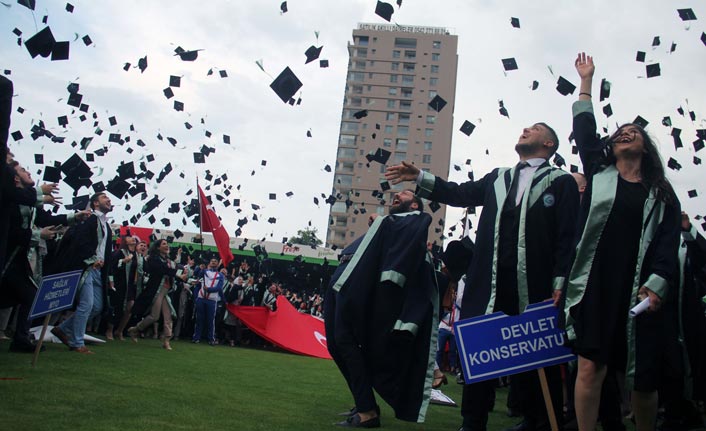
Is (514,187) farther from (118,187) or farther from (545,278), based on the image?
(118,187)

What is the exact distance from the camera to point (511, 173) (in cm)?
451

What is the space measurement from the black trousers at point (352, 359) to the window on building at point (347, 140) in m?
91.5

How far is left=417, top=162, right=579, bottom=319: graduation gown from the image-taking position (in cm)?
413

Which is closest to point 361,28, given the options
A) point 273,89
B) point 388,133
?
point 388,133

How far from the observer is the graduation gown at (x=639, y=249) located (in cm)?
349

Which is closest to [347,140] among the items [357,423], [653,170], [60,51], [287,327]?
[287,327]

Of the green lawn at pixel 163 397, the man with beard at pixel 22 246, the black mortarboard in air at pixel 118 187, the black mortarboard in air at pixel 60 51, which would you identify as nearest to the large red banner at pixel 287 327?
the black mortarboard in air at pixel 118 187

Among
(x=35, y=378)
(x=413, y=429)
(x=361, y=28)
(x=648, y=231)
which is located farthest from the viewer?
(x=361, y=28)

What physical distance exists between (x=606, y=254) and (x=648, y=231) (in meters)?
0.26

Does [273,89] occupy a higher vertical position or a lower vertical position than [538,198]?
higher

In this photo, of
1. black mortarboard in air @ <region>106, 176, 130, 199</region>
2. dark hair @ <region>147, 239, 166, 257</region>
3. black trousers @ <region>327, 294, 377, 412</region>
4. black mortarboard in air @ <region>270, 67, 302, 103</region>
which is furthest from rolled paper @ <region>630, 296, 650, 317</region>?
dark hair @ <region>147, 239, 166, 257</region>

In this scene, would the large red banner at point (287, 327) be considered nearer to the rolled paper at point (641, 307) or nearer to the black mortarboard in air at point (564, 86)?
the black mortarboard in air at point (564, 86)

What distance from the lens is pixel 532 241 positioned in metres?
4.18

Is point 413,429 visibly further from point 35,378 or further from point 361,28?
point 361,28
